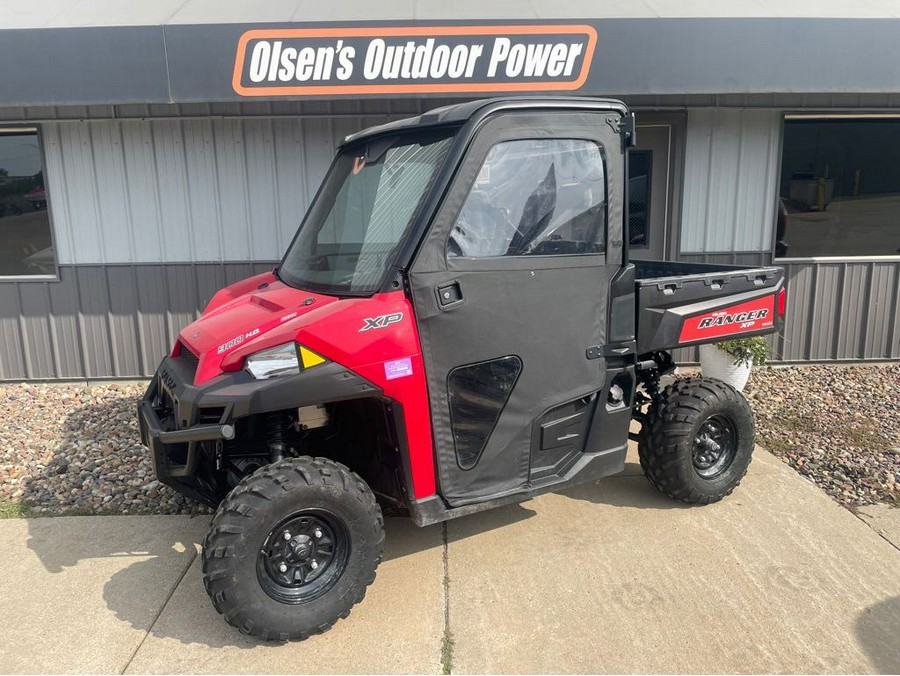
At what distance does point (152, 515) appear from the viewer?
4.20 m

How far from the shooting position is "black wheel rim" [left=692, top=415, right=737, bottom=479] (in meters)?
4.15

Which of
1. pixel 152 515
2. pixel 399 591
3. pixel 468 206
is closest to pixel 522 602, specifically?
pixel 399 591

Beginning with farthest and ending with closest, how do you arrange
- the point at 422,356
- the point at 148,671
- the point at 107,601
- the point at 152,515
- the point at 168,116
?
the point at 168,116 → the point at 152,515 → the point at 107,601 → the point at 422,356 → the point at 148,671

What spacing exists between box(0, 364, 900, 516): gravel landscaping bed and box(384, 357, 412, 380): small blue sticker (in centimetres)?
197

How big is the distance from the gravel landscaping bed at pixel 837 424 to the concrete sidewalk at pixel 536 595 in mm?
445

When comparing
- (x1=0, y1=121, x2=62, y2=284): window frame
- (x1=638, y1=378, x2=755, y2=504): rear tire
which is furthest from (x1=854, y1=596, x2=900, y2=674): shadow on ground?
(x1=0, y1=121, x2=62, y2=284): window frame

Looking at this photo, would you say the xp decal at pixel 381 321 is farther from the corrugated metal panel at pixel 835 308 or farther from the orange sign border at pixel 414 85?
the corrugated metal panel at pixel 835 308

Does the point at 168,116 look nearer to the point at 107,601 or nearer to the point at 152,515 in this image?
the point at 152,515

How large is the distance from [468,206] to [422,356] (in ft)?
2.39

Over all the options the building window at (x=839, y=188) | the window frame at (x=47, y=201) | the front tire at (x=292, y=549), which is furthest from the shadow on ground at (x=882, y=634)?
the window frame at (x=47, y=201)

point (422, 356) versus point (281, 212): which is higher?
point (281, 212)

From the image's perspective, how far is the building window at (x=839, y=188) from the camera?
6762 mm

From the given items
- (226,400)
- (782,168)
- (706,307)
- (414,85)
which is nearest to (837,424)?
(706,307)

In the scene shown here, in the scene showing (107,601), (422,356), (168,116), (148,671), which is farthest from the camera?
(168,116)
